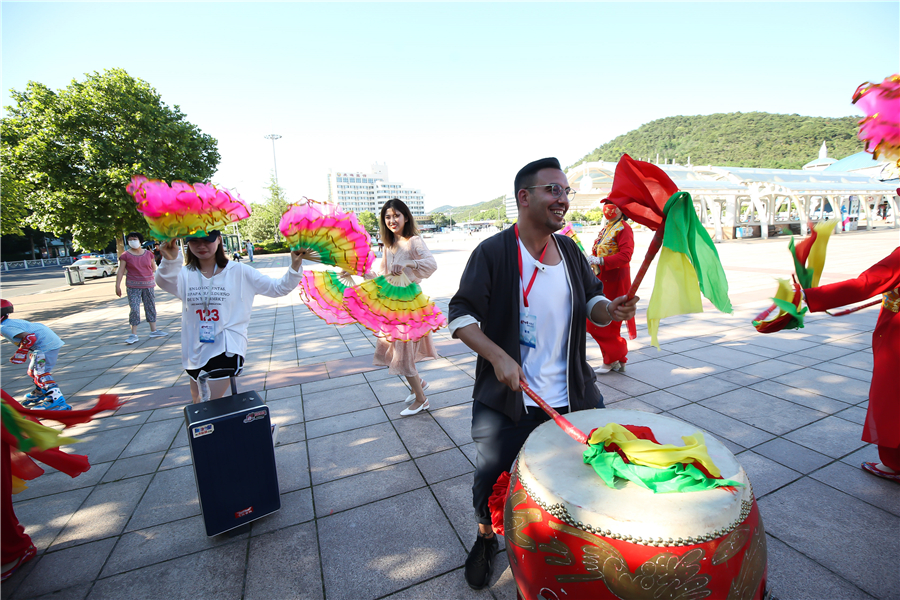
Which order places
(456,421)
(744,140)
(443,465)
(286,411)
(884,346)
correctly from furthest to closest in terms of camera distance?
(744,140) < (286,411) < (456,421) < (443,465) < (884,346)

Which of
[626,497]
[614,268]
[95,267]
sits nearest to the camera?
[626,497]

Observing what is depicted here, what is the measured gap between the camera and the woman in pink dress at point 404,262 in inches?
150

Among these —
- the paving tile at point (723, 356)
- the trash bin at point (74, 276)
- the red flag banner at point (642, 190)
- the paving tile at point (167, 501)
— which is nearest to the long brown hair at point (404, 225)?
the red flag banner at point (642, 190)

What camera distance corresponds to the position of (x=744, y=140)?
8562 centimetres

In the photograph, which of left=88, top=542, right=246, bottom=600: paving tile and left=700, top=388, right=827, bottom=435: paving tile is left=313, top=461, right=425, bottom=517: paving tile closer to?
left=88, top=542, right=246, bottom=600: paving tile

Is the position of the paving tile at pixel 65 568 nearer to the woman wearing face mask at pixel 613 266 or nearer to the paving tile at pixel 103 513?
the paving tile at pixel 103 513

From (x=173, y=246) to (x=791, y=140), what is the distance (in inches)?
4217

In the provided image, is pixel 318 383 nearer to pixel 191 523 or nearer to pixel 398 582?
pixel 191 523

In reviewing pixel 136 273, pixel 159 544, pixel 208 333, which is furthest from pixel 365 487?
pixel 136 273

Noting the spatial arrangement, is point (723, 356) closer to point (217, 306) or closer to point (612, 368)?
point (612, 368)

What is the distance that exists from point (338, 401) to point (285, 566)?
226 centimetres

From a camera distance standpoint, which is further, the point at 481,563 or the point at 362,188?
the point at 362,188

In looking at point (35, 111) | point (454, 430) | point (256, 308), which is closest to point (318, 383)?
point (454, 430)

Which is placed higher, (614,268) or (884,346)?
(614,268)
